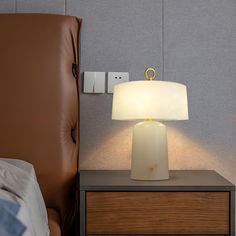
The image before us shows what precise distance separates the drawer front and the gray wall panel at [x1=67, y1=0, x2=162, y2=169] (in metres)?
0.45

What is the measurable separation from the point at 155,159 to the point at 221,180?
0.26m

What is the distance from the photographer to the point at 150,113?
1571 mm

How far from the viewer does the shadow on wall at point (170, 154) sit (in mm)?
1935

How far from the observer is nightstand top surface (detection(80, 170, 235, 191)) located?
58.8 inches

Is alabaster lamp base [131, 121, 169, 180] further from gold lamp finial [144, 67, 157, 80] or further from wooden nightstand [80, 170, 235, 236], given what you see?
gold lamp finial [144, 67, 157, 80]

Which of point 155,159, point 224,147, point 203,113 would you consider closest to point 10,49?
point 155,159

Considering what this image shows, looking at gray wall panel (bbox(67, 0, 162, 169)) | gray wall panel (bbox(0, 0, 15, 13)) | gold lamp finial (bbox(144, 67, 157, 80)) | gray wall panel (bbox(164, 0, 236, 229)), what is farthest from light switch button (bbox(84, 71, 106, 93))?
gray wall panel (bbox(0, 0, 15, 13))

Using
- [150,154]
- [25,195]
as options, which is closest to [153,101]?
[150,154]

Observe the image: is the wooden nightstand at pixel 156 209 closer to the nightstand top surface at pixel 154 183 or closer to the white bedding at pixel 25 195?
the nightstand top surface at pixel 154 183

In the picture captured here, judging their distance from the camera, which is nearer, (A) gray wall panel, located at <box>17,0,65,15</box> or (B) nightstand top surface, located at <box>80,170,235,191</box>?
(B) nightstand top surface, located at <box>80,170,235,191</box>

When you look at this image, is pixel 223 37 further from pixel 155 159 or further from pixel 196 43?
pixel 155 159

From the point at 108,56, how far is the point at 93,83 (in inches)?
5.7

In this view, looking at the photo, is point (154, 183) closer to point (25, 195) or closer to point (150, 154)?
point (150, 154)

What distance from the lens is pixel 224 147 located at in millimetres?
1952
